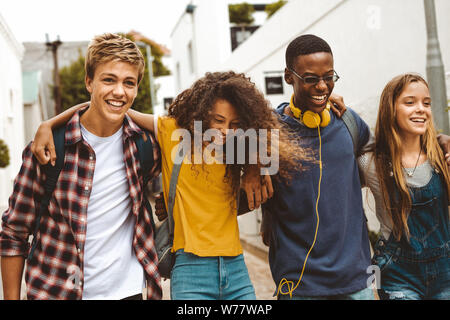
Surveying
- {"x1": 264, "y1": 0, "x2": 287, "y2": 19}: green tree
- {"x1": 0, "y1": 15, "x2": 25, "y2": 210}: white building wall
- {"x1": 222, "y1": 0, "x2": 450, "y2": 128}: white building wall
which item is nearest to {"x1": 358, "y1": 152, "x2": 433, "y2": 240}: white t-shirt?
{"x1": 222, "y1": 0, "x2": 450, "y2": 128}: white building wall

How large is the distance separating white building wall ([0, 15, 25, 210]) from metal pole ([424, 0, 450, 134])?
37.3ft

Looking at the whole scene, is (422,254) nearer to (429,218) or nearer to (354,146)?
(429,218)

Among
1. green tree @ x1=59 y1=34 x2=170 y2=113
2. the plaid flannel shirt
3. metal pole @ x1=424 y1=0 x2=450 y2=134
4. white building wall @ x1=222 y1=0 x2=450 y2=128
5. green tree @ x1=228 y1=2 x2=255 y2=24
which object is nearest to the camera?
the plaid flannel shirt

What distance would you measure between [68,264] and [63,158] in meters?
0.49

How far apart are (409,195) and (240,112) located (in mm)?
984

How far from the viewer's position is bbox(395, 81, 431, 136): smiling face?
2.57 m

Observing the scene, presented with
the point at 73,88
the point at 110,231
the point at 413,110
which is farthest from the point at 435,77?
the point at 73,88

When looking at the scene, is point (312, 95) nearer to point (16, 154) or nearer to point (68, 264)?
point (68, 264)


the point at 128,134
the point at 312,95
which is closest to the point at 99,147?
the point at 128,134

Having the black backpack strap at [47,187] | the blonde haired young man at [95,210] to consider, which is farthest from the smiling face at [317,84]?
the black backpack strap at [47,187]

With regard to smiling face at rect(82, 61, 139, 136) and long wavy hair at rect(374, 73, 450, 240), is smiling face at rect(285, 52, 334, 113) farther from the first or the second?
smiling face at rect(82, 61, 139, 136)

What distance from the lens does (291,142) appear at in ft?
7.81

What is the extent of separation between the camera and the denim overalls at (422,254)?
95.1 inches
